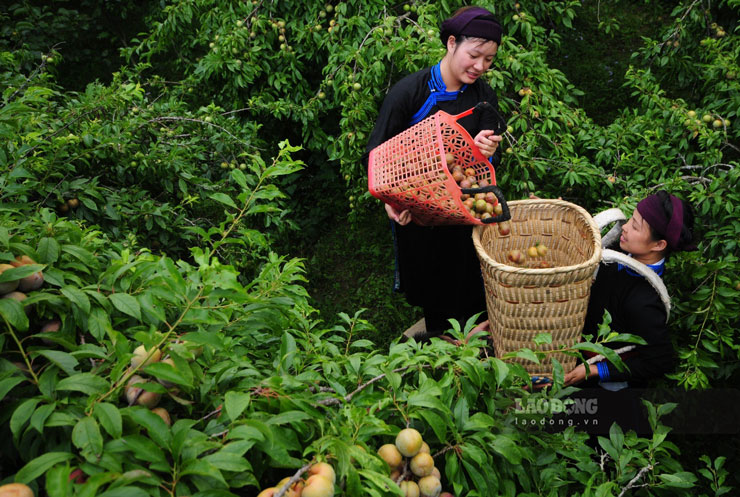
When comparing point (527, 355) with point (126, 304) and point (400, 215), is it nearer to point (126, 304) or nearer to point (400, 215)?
point (126, 304)

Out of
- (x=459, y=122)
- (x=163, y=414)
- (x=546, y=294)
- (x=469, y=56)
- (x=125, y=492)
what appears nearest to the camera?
(x=125, y=492)

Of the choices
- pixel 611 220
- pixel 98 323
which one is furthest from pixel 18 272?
pixel 611 220

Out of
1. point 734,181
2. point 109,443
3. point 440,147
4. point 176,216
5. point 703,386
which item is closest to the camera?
point 109,443

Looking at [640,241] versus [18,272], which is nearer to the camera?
[18,272]

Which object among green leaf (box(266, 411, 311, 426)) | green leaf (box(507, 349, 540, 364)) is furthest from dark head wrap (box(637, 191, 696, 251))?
green leaf (box(266, 411, 311, 426))

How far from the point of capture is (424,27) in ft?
11.0

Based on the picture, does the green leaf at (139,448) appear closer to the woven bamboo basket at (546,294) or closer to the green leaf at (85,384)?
the green leaf at (85,384)

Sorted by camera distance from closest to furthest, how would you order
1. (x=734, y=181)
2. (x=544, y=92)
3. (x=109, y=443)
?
(x=109, y=443) < (x=734, y=181) < (x=544, y=92)

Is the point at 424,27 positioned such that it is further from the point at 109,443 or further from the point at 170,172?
the point at 109,443

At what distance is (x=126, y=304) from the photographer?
1.12 m

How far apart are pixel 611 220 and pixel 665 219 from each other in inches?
13.8

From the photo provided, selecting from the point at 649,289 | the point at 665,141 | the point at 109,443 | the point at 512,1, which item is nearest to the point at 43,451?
the point at 109,443

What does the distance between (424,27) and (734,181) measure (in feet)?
6.23

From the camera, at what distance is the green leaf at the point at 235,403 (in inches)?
37.6
